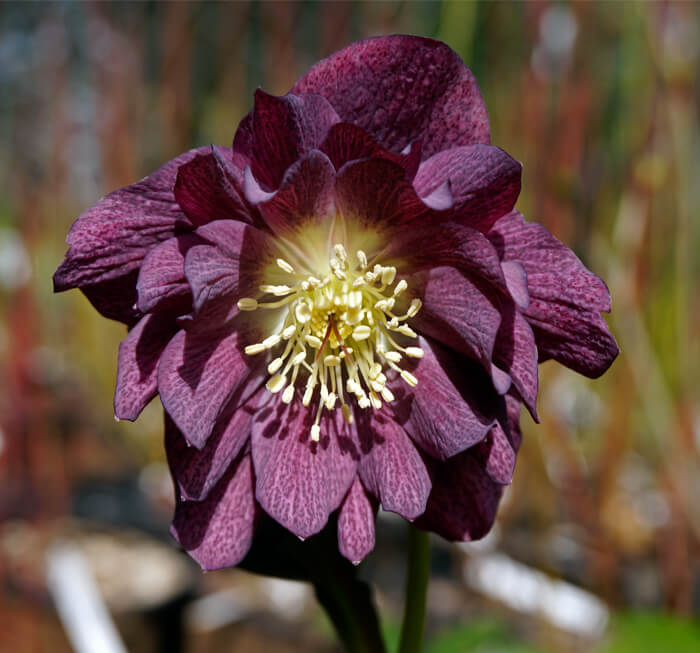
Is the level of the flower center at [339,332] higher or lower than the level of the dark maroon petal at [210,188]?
lower

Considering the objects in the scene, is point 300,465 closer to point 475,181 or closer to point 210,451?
point 210,451

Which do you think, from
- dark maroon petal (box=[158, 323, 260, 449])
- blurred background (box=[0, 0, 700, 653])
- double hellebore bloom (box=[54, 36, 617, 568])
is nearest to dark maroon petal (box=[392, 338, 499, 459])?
double hellebore bloom (box=[54, 36, 617, 568])

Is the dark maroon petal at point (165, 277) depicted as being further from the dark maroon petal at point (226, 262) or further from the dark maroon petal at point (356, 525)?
the dark maroon petal at point (356, 525)

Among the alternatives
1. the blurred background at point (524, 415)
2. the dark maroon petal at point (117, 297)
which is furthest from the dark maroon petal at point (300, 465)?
the blurred background at point (524, 415)

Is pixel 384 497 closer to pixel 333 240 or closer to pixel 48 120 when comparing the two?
pixel 333 240

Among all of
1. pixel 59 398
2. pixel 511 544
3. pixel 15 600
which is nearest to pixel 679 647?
pixel 511 544

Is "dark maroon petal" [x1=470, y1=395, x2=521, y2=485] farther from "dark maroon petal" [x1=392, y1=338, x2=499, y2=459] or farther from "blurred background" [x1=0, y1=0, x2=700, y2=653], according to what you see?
"blurred background" [x1=0, y1=0, x2=700, y2=653]
